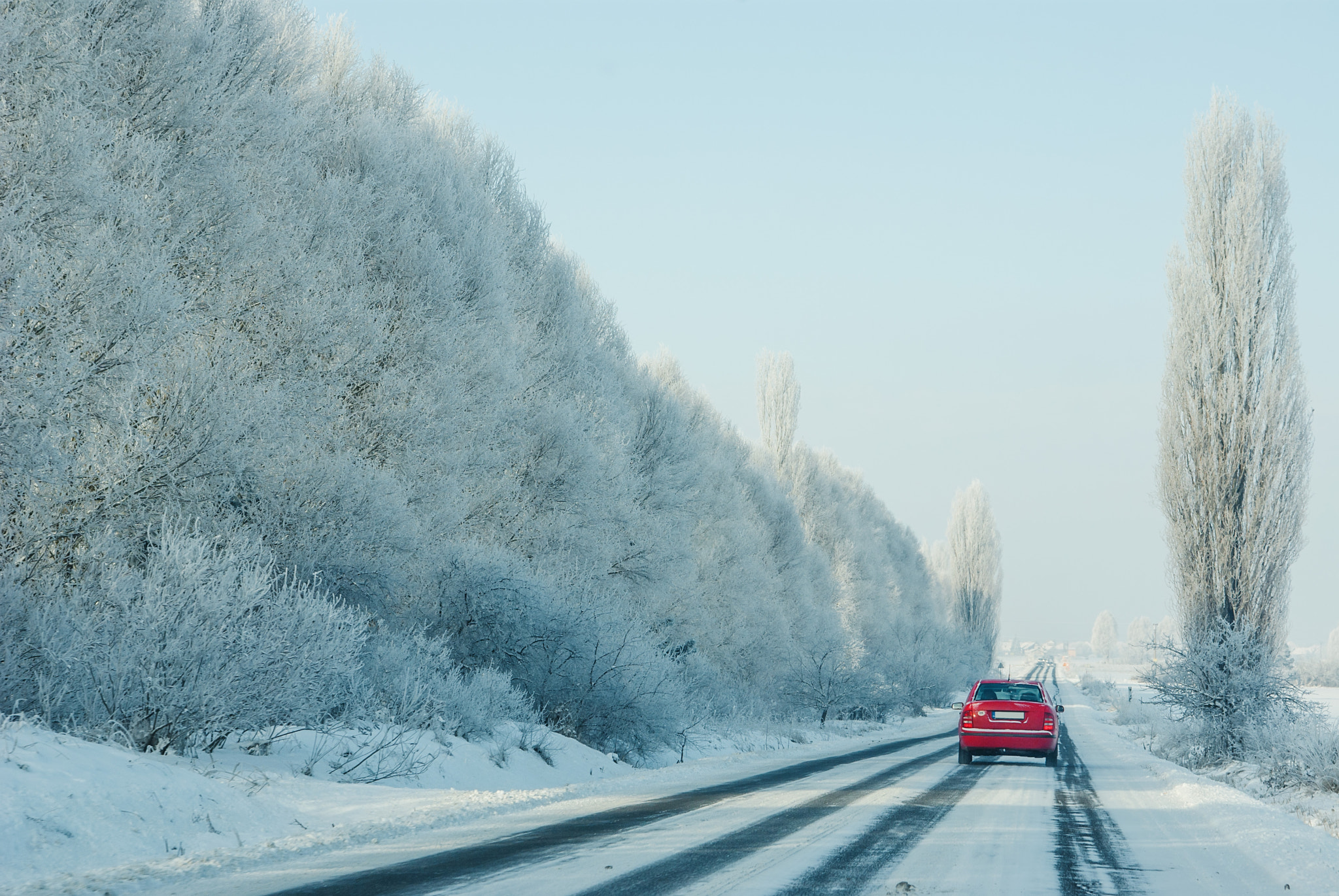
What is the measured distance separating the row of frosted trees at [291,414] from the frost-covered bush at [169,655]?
41 millimetres

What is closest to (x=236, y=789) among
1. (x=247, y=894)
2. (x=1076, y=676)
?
(x=247, y=894)

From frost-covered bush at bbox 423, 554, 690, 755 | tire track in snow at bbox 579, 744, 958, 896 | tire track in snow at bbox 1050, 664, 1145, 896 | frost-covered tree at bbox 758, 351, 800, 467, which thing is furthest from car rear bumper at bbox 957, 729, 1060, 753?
frost-covered tree at bbox 758, 351, 800, 467

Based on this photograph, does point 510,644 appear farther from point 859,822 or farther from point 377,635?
point 859,822

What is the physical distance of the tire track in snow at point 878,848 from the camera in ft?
23.5

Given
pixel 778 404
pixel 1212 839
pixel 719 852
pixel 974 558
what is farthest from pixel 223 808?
pixel 974 558

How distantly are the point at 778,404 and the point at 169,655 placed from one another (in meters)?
47.5

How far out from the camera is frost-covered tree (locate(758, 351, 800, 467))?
55781 mm

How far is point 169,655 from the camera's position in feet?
33.8

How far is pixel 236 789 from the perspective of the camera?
380 inches

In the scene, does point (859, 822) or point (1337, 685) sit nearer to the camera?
point (859, 822)

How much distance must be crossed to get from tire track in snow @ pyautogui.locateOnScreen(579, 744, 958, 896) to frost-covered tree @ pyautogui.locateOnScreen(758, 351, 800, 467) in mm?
42122

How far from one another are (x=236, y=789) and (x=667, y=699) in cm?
1186

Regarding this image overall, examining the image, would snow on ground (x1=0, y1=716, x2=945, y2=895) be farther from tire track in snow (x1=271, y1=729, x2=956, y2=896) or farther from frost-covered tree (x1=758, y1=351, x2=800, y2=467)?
frost-covered tree (x1=758, y1=351, x2=800, y2=467)

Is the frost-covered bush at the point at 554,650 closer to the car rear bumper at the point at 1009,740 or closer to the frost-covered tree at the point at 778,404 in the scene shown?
the car rear bumper at the point at 1009,740
